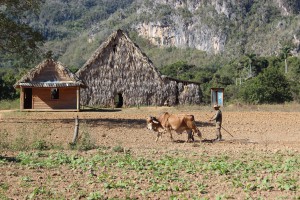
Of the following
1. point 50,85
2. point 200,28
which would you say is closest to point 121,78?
point 50,85

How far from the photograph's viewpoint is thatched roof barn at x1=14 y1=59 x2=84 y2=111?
30.7 metres

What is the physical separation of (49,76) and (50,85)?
65 centimetres

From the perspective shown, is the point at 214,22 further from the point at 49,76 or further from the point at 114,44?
the point at 49,76

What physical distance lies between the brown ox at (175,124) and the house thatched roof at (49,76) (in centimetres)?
1576

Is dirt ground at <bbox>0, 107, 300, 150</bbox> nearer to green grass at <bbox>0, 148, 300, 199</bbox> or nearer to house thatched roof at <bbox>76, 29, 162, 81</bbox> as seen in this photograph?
green grass at <bbox>0, 148, 300, 199</bbox>

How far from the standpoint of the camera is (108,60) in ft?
118

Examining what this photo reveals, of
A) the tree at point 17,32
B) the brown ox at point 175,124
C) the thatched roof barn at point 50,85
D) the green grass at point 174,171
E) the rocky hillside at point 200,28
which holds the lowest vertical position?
the green grass at point 174,171

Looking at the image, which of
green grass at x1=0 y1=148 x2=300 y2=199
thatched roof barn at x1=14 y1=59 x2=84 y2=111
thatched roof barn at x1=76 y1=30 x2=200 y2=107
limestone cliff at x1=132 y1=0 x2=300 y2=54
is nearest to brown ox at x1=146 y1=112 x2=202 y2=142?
green grass at x1=0 y1=148 x2=300 y2=199

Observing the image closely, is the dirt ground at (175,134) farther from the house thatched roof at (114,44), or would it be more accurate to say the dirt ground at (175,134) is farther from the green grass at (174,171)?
the house thatched roof at (114,44)

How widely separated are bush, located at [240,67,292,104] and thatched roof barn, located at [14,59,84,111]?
1655 cm

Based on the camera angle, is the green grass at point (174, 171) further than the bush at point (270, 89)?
No

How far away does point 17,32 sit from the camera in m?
22.6

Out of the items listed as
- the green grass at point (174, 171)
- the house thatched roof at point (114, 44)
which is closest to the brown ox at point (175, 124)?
the green grass at point (174, 171)

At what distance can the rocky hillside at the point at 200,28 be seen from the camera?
121 metres
